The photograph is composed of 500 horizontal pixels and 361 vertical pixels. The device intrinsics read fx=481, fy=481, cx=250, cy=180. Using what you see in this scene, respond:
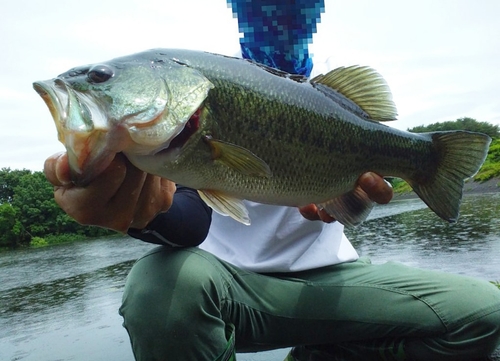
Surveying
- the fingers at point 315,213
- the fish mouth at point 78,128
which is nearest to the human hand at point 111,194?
the fish mouth at point 78,128

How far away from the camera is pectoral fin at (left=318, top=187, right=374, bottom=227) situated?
233 cm

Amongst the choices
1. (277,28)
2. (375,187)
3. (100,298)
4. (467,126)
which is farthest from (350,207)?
(467,126)

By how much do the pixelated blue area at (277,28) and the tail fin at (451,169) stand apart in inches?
42.3

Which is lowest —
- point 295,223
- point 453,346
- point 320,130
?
point 453,346

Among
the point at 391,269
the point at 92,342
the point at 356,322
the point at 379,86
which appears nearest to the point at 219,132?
the point at 379,86

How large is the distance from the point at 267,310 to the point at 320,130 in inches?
42.2

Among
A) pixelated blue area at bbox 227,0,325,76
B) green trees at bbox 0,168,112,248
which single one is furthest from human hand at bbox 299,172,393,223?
green trees at bbox 0,168,112,248

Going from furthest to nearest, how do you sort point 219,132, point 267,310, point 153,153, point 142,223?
point 267,310, point 142,223, point 219,132, point 153,153

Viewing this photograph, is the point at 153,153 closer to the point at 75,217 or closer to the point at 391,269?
the point at 75,217

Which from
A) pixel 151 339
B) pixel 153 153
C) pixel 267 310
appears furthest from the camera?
pixel 267 310

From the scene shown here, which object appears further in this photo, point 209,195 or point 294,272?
point 294,272

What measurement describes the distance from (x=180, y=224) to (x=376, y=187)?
0.97 m

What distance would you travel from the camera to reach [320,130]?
215cm

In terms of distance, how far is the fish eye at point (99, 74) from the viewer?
164 centimetres
